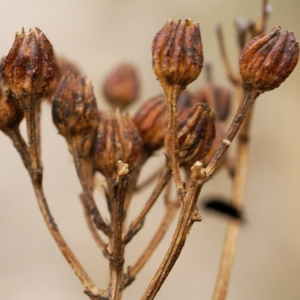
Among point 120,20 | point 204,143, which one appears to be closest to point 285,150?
point 120,20

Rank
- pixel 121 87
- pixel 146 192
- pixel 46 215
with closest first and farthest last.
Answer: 1. pixel 46 215
2. pixel 121 87
3. pixel 146 192

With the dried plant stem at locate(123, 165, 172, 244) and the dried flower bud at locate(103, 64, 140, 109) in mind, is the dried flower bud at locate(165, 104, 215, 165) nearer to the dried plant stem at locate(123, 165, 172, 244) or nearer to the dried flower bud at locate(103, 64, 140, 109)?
the dried plant stem at locate(123, 165, 172, 244)

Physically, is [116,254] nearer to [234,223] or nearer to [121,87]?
[234,223]

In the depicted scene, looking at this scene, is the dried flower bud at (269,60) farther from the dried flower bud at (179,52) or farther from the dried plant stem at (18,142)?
the dried plant stem at (18,142)

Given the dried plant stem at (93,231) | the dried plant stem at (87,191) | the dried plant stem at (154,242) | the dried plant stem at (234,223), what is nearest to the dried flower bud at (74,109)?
the dried plant stem at (87,191)

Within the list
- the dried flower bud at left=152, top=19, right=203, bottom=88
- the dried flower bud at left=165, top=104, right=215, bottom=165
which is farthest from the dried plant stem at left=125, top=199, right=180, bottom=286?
the dried flower bud at left=152, top=19, right=203, bottom=88

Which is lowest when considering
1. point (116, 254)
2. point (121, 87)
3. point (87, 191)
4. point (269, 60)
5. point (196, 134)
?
point (116, 254)

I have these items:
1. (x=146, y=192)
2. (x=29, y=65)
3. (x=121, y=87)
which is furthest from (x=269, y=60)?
(x=146, y=192)

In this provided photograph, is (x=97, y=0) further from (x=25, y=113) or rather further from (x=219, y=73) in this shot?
(x=25, y=113)
